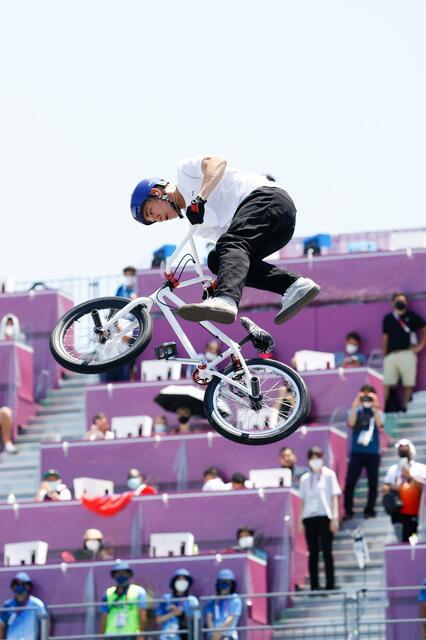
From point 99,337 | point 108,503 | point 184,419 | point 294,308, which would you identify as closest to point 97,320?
point 99,337

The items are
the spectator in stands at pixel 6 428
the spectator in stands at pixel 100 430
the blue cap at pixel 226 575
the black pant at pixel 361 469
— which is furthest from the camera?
the spectator in stands at pixel 6 428

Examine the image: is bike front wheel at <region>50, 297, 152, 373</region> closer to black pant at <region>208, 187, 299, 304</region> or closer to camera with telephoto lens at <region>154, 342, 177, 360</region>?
camera with telephoto lens at <region>154, 342, 177, 360</region>

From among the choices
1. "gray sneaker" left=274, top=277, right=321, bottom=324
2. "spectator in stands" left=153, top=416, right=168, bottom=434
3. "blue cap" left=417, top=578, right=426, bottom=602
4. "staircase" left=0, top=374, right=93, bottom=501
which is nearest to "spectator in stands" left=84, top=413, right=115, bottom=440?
"spectator in stands" left=153, top=416, right=168, bottom=434

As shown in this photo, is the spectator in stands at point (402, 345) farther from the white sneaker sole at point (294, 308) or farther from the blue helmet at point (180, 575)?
the white sneaker sole at point (294, 308)

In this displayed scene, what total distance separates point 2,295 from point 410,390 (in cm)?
811

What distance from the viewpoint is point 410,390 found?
31.1 metres

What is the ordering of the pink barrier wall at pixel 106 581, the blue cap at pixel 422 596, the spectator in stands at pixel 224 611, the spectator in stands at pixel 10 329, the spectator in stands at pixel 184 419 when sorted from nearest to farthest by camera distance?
1. the blue cap at pixel 422 596
2. the spectator in stands at pixel 224 611
3. the pink barrier wall at pixel 106 581
4. the spectator in stands at pixel 184 419
5. the spectator in stands at pixel 10 329

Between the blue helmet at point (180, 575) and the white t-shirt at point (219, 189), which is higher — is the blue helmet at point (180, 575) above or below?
below

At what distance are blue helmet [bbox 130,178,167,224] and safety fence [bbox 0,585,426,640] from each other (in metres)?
8.30

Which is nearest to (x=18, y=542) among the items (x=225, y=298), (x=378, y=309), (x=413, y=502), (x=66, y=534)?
A: (x=66, y=534)

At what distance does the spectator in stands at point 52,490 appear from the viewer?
29.2 meters

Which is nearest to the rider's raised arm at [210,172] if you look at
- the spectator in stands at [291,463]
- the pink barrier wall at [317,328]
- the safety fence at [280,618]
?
the safety fence at [280,618]

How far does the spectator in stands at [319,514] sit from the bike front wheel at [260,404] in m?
8.76

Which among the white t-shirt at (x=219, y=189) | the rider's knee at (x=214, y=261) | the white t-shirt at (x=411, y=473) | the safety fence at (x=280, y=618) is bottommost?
the safety fence at (x=280, y=618)
